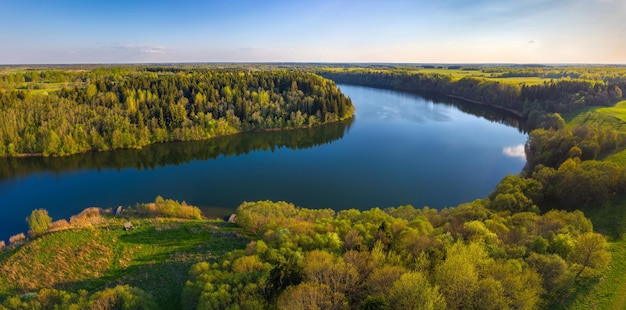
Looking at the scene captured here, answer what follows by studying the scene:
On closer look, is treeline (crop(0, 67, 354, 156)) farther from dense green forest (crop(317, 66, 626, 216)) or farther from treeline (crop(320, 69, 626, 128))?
dense green forest (crop(317, 66, 626, 216))

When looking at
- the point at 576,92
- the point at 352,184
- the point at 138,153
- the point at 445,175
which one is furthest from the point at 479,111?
the point at 138,153

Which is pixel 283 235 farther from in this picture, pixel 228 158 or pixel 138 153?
pixel 138 153

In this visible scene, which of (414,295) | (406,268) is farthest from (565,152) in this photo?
(414,295)

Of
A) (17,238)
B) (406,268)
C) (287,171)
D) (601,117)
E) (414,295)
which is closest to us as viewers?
(414,295)

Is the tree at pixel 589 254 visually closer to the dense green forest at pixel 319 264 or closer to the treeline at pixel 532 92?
the dense green forest at pixel 319 264

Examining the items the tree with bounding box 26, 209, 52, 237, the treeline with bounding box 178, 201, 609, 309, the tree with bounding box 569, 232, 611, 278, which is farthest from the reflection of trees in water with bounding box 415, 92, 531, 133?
the tree with bounding box 26, 209, 52, 237

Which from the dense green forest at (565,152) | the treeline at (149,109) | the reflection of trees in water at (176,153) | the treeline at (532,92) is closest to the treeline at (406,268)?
the dense green forest at (565,152)

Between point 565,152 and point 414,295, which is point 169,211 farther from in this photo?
point 565,152
